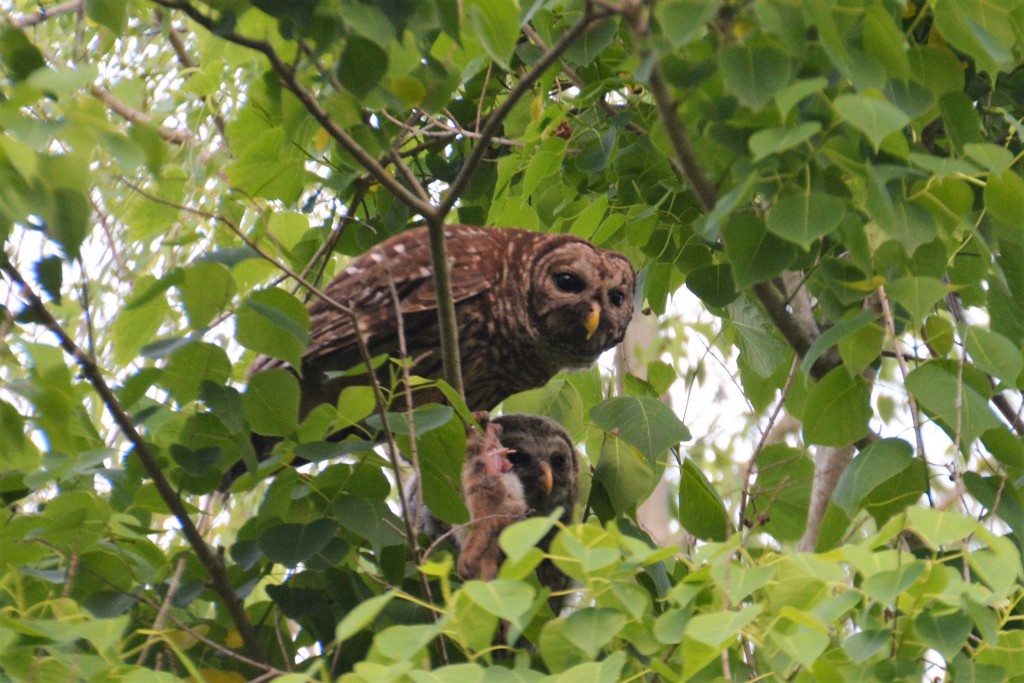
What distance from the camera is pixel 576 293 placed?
11.8 ft

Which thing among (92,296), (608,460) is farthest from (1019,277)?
(92,296)

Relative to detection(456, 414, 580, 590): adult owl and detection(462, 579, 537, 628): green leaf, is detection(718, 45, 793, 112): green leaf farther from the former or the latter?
→ detection(456, 414, 580, 590): adult owl

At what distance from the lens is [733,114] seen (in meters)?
1.66

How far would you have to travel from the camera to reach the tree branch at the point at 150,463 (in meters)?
1.84

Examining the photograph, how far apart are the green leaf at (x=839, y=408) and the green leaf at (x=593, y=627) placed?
69 cm

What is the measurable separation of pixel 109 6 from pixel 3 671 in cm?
106

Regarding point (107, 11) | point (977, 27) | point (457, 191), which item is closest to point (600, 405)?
point (457, 191)

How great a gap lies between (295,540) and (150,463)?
0.29 m

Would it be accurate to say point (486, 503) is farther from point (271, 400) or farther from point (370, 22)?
point (370, 22)

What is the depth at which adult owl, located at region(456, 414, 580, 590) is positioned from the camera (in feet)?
7.96

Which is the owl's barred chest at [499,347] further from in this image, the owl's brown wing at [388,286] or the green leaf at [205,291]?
the green leaf at [205,291]

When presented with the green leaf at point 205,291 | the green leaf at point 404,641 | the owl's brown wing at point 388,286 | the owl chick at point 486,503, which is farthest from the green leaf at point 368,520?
the owl's brown wing at point 388,286

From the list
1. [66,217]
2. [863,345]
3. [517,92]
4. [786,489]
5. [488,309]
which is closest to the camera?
[66,217]

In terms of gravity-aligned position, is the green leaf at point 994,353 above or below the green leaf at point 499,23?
below
